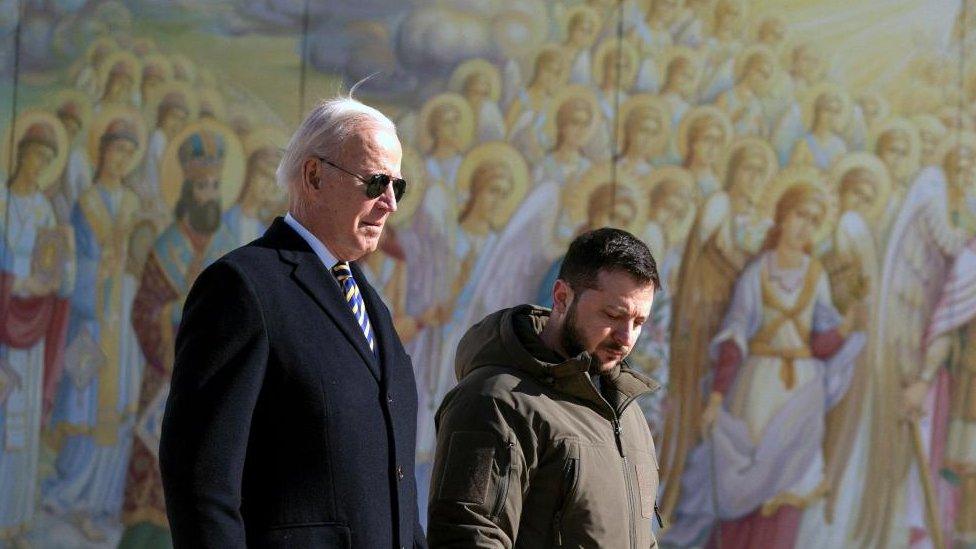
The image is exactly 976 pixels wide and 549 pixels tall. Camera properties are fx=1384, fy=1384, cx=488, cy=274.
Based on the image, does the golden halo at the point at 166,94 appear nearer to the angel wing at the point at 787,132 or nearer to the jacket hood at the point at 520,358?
the angel wing at the point at 787,132

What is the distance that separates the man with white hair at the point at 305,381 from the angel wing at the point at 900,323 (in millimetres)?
4787

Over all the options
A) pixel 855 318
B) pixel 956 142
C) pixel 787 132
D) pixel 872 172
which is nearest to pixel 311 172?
pixel 787 132

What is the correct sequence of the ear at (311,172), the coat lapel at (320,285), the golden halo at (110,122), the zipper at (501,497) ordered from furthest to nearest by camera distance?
the golden halo at (110,122), the zipper at (501,497), the ear at (311,172), the coat lapel at (320,285)

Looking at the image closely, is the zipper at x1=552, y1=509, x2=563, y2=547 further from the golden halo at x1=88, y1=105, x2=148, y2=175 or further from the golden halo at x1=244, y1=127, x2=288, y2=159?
the golden halo at x1=88, y1=105, x2=148, y2=175

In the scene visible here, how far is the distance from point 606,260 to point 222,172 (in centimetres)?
356

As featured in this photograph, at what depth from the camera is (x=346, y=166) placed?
256 centimetres

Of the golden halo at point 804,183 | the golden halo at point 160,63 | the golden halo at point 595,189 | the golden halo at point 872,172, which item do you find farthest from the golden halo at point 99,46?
the golden halo at point 872,172

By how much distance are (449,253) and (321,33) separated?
1.18 meters

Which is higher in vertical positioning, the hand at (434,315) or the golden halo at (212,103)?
the golden halo at (212,103)

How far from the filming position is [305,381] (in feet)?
7.80

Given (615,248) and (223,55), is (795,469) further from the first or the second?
(615,248)

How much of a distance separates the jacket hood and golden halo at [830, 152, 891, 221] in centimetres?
417

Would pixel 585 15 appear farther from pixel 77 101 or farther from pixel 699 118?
pixel 77 101

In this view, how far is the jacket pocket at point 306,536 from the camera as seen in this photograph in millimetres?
2316
